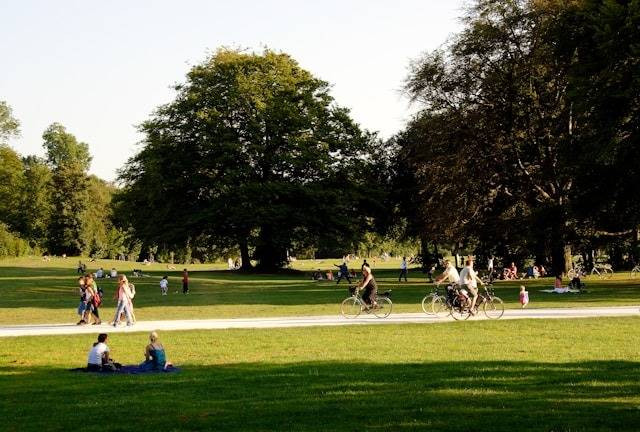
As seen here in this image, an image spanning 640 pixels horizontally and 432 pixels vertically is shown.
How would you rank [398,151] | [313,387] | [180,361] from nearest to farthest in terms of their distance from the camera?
[313,387], [180,361], [398,151]

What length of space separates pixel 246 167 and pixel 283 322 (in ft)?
138

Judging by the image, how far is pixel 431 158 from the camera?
5275cm

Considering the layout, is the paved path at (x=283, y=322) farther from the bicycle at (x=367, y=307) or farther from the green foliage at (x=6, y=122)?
the green foliage at (x=6, y=122)

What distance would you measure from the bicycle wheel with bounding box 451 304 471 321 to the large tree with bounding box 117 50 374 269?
3910 centimetres

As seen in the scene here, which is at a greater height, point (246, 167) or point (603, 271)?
point (246, 167)

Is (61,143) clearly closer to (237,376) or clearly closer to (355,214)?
(355,214)

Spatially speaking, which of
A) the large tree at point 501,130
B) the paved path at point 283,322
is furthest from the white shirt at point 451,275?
the large tree at point 501,130

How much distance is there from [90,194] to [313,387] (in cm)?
10318

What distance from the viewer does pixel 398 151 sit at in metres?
80.8

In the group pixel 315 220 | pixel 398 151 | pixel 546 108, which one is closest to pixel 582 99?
pixel 546 108

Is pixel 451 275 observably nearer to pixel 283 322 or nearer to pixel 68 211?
pixel 283 322

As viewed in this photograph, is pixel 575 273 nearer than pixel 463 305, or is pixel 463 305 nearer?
pixel 463 305

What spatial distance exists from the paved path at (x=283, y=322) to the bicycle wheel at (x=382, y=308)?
25 cm

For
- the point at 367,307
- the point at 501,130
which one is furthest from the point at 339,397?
the point at 501,130
